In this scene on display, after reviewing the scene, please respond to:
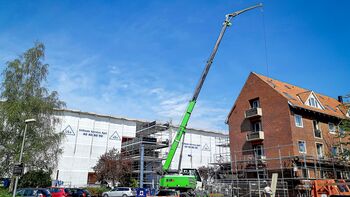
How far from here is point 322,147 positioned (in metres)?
33.7

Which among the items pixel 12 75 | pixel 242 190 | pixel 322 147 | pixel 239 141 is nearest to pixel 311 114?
pixel 322 147

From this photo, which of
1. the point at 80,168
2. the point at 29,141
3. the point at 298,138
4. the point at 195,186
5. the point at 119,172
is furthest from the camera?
the point at 80,168

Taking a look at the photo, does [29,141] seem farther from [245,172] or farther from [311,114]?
[311,114]

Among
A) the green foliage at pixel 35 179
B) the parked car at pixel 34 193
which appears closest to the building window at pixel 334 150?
the parked car at pixel 34 193

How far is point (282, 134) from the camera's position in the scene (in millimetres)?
31641

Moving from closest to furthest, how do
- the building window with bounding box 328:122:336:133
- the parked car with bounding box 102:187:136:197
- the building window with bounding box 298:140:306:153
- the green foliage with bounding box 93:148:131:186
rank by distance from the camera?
the building window with bounding box 298:140:306:153, the parked car with bounding box 102:187:136:197, the building window with bounding box 328:122:336:133, the green foliage with bounding box 93:148:131:186

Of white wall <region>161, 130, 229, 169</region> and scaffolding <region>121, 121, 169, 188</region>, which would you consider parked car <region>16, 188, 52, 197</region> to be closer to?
scaffolding <region>121, 121, 169, 188</region>

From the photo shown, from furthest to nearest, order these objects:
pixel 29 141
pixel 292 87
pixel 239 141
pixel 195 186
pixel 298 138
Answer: pixel 292 87 < pixel 239 141 < pixel 298 138 < pixel 29 141 < pixel 195 186

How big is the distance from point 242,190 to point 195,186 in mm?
8600

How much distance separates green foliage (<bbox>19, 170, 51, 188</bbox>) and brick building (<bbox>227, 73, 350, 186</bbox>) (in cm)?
2174

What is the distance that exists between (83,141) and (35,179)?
63.6ft

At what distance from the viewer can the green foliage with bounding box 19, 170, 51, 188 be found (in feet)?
99.7

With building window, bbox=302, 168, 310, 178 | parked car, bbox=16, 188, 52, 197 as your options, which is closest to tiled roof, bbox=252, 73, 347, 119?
building window, bbox=302, 168, 310, 178

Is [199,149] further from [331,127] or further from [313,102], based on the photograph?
[313,102]
